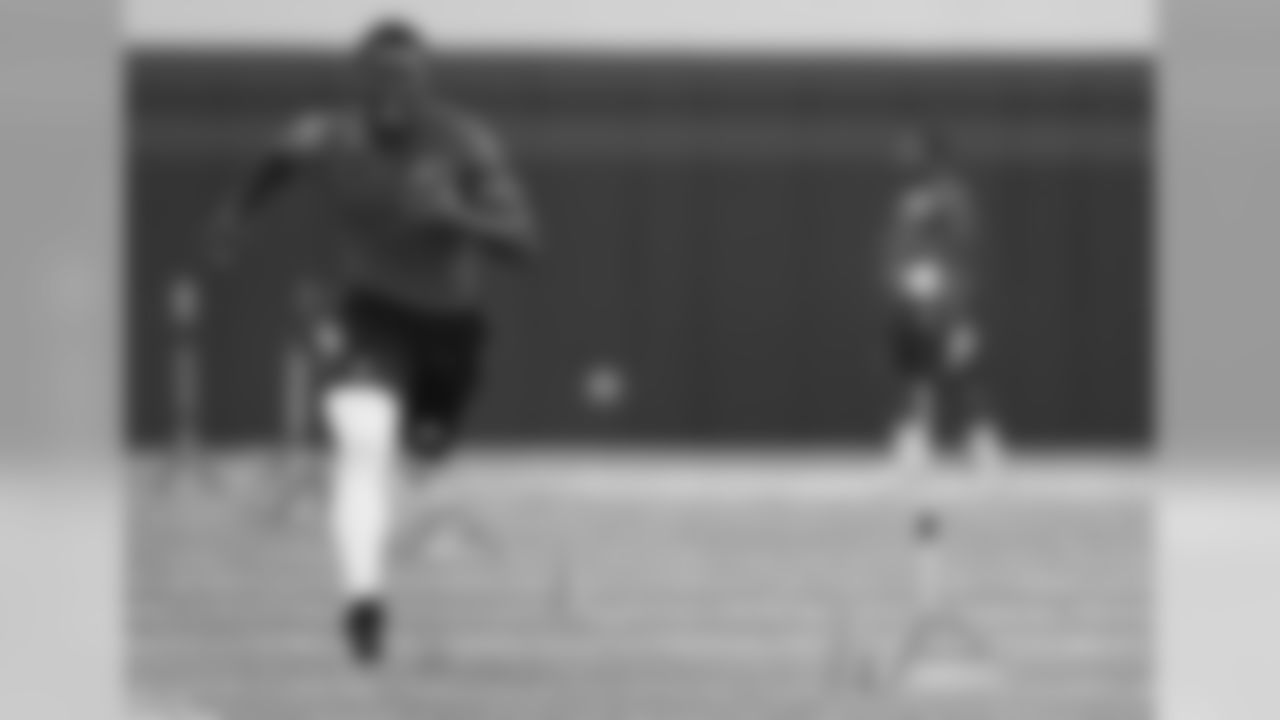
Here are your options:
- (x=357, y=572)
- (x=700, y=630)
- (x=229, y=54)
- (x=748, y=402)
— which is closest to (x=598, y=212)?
(x=748, y=402)

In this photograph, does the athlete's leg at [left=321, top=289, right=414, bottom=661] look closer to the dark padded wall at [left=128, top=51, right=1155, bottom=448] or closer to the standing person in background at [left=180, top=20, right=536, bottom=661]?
the standing person in background at [left=180, top=20, right=536, bottom=661]

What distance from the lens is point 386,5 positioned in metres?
14.5

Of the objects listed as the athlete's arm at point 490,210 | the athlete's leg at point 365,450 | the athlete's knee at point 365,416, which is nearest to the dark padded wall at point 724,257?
the athlete's leg at point 365,450

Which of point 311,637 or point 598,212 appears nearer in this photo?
point 311,637

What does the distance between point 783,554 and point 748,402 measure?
292 inches

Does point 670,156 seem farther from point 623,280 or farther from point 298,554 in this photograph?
point 298,554

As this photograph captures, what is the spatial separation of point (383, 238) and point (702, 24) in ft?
32.3

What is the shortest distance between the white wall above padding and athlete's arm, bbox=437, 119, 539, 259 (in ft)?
31.7

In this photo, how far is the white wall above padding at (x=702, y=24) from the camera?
15.8 meters

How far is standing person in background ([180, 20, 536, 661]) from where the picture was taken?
5895 mm

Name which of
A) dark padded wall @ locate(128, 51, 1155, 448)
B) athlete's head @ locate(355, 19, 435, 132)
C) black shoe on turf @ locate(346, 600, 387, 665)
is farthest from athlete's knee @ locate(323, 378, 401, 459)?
dark padded wall @ locate(128, 51, 1155, 448)

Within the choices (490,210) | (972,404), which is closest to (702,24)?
(972,404)

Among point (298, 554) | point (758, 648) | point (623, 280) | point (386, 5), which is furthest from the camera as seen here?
point (623, 280)

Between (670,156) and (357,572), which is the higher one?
(670,156)
